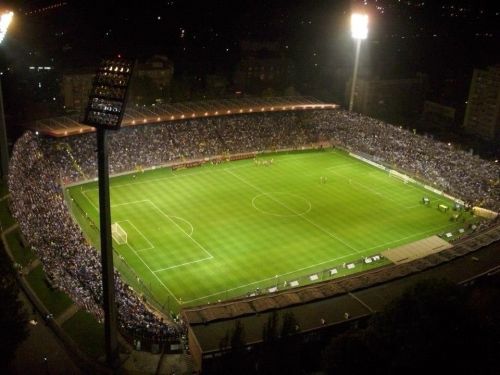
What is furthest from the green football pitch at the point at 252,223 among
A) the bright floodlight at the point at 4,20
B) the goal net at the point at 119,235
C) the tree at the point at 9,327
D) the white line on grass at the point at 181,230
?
the bright floodlight at the point at 4,20

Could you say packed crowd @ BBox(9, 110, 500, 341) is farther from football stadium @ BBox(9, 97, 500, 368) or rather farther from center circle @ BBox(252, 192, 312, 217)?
center circle @ BBox(252, 192, 312, 217)

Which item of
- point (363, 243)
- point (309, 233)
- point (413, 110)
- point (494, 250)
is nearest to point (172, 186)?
point (309, 233)

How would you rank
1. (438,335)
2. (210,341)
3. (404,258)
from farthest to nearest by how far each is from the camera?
(404,258), (210,341), (438,335)

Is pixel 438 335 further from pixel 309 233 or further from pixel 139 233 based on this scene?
pixel 139 233

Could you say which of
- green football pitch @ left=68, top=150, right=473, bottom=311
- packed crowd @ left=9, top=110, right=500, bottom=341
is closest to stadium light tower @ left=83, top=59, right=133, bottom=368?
packed crowd @ left=9, top=110, right=500, bottom=341

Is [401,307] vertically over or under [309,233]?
over

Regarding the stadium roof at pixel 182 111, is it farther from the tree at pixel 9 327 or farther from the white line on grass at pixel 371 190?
the tree at pixel 9 327
